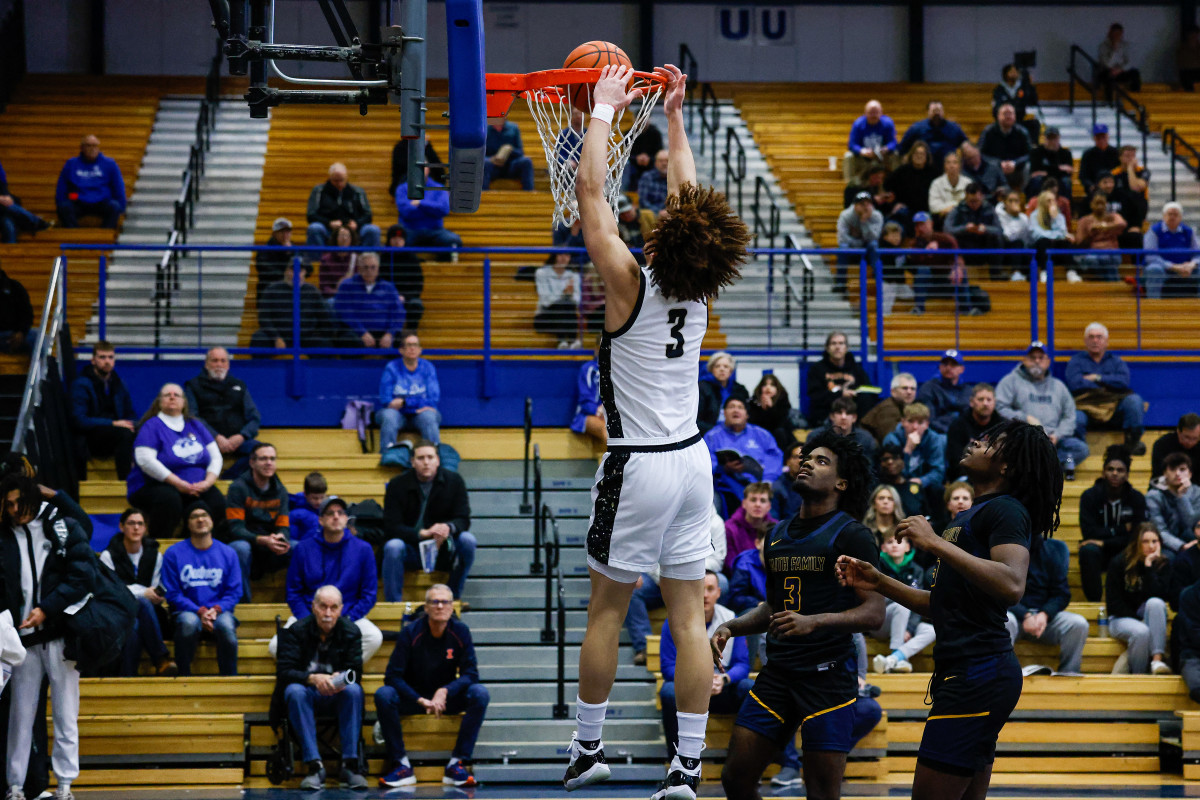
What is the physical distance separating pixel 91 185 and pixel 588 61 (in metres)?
12.6

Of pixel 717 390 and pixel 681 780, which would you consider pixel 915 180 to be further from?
pixel 681 780

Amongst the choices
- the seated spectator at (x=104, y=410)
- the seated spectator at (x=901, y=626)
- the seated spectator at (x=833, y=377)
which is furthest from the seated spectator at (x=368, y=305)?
the seated spectator at (x=901, y=626)

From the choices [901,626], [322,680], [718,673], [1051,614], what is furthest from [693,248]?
[1051,614]

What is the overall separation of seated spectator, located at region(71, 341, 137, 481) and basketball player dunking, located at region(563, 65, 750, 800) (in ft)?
28.2

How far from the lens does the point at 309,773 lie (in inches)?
409

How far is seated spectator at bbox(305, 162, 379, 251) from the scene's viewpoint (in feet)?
53.0

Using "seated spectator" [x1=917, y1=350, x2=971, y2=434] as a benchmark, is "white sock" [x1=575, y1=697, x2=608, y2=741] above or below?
below

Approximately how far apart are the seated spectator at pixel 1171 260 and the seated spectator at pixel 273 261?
935 cm

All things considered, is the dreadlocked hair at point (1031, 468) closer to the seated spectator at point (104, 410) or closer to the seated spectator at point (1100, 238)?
the seated spectator at point (104, 410)

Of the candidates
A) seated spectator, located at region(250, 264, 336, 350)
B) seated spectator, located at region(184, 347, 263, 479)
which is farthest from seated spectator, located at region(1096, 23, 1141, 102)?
seated spectator, located at region(184, 347, 263, 479)

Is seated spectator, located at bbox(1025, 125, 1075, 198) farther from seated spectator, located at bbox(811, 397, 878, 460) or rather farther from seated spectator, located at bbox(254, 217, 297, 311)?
seated spectator, located at bbox(254, 217, 297, 311)

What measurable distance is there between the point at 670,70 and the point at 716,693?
5368 mm

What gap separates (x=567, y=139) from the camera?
6.76 meters

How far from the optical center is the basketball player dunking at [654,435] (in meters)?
5.68
